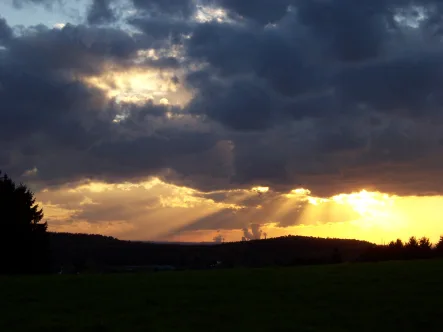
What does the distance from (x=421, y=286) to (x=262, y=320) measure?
6877 mm

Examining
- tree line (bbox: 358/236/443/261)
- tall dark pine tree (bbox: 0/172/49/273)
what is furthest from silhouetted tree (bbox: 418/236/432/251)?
tall dark pine tree (bbox: 0/172/49/273)

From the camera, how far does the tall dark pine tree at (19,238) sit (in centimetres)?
5994

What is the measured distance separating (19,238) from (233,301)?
45032mm

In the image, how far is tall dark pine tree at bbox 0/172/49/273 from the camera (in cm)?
5994

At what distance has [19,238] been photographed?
2406 inches

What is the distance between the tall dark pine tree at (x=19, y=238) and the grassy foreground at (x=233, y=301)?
35464 mm

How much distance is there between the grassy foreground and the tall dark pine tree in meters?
35.5

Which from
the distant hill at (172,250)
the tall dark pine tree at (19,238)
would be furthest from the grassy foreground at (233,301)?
the distant hill at (172,250)

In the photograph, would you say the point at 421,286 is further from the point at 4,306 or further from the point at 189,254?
the point at 189,254

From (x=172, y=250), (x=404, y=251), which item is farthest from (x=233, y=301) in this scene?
(x=172, y=250)

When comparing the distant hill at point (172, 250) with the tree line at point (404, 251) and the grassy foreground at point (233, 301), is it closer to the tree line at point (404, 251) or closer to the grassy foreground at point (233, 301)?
the tree line at point (404, 251)

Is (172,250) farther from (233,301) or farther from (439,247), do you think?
(233,301)

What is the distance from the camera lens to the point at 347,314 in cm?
1819

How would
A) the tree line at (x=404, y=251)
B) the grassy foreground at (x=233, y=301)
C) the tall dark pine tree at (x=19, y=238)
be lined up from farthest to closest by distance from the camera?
the tall dark pine tree at (x=19, y=238)
the tree line at (x=404, y=251)
the grassy foreground at (x=233, y=301)
